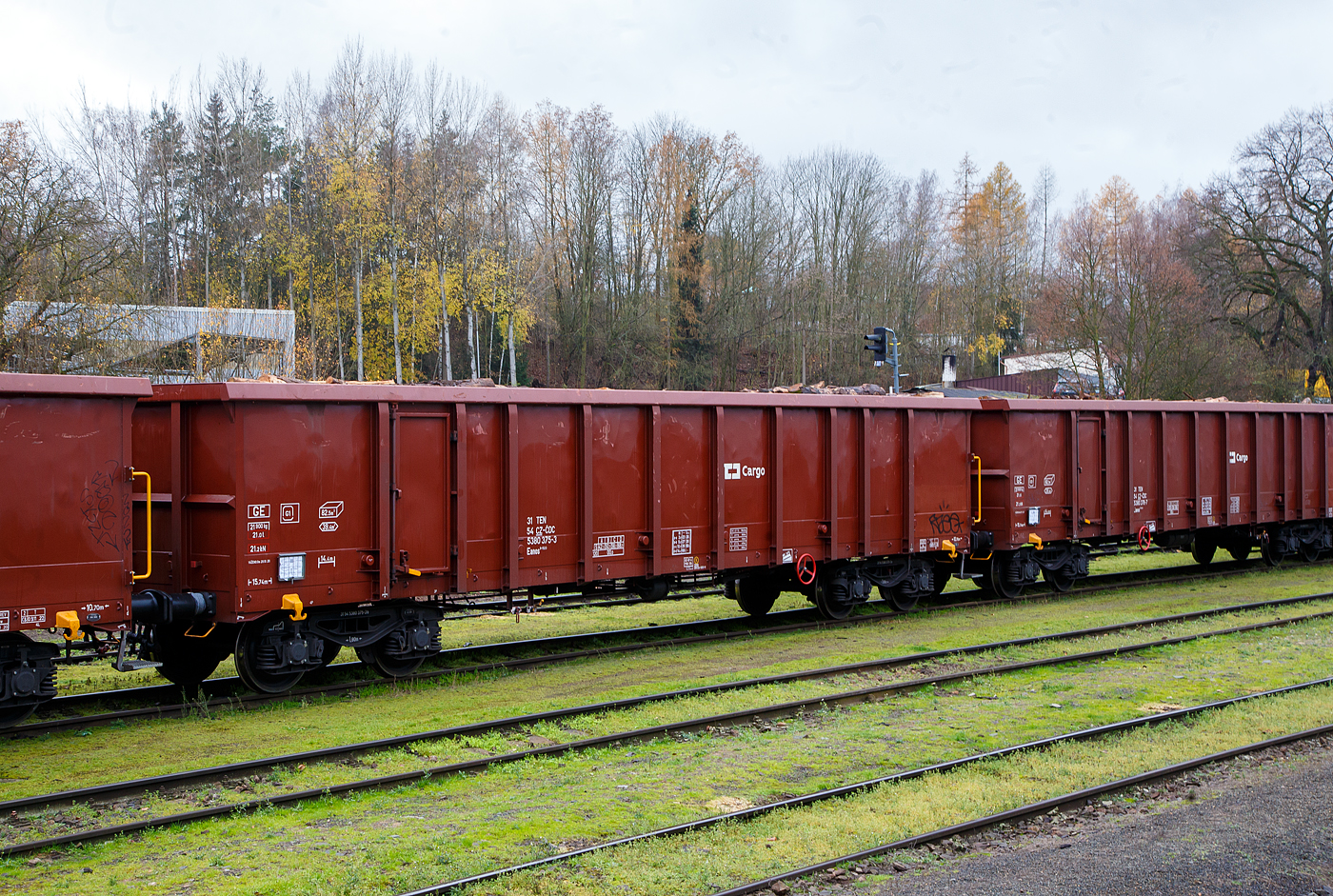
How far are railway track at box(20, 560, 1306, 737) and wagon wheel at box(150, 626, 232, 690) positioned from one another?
5.5 inches

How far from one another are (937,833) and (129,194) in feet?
149

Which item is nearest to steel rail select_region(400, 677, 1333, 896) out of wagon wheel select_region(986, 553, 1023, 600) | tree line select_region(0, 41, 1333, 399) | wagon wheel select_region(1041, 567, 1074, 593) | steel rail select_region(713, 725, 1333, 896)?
steel rail select_region(713, 725, 1333, 896)

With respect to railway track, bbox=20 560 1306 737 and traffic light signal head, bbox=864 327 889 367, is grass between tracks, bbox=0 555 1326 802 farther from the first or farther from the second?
traffic light signal head, bbox=864 327 889 367

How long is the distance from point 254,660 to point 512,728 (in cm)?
292

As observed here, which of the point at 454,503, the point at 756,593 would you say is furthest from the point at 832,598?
the point at 454,503

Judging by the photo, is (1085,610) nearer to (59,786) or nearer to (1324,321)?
(59,786)

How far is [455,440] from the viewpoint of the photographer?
1125cm

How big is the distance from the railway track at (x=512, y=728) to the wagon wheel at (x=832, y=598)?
101 inches

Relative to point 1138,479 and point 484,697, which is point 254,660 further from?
point 1138,479

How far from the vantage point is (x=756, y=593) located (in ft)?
51.2

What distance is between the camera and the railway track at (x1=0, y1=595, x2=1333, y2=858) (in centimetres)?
707

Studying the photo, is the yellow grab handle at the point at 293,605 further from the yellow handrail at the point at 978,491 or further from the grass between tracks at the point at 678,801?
the yellow handrail at the point at 978,491

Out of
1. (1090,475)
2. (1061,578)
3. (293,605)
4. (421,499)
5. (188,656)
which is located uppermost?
(1090,475)

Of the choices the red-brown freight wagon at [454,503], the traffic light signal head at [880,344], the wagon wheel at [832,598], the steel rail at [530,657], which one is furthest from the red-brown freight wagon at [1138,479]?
the traffic light signal head at [880,344]
